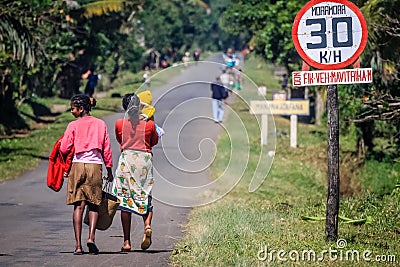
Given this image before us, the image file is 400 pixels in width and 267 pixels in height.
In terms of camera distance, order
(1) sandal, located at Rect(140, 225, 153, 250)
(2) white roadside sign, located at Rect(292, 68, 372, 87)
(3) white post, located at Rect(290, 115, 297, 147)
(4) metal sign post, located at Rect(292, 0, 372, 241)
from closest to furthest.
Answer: (2) white roadside sign, located at Rect(292, 68, 372, 87) < (4) metal sign post, located at Rect(292, 0, 372, 241) < (1) sandal, located at Rect(140, 225, 153, 250) < (3) white post, located at Rect(290, 115, 297, 147)

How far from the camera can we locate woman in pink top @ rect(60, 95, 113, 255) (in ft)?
29.4

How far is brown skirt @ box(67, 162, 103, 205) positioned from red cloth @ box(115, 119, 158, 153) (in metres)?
0.50

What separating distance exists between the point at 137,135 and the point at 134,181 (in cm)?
54

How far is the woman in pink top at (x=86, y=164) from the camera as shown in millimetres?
8969

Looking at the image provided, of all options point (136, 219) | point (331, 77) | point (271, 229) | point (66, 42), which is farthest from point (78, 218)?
point (66, 42)

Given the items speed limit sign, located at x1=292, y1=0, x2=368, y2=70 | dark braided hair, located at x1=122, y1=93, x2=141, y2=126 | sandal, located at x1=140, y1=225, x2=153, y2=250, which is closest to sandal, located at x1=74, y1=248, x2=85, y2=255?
sandal, located at x1=140, y1=225, x2=153, y2=250

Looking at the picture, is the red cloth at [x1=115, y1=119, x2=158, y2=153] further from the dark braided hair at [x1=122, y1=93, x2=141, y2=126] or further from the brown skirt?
the brown skirt

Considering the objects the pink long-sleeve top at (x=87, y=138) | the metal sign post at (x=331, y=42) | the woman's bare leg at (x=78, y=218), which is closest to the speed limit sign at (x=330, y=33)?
the metal sign post at (x=331, y=42)

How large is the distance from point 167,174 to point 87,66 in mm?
30407

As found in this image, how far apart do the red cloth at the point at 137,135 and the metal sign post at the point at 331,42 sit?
1.79 meters

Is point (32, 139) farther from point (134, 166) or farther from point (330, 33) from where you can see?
point (330, 33)

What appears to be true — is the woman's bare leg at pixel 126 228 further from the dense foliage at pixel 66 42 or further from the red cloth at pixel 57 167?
the dense foliage at pixel 66 42

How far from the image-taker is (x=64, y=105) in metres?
40.8

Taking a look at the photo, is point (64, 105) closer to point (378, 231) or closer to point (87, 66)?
point (87, 66)
